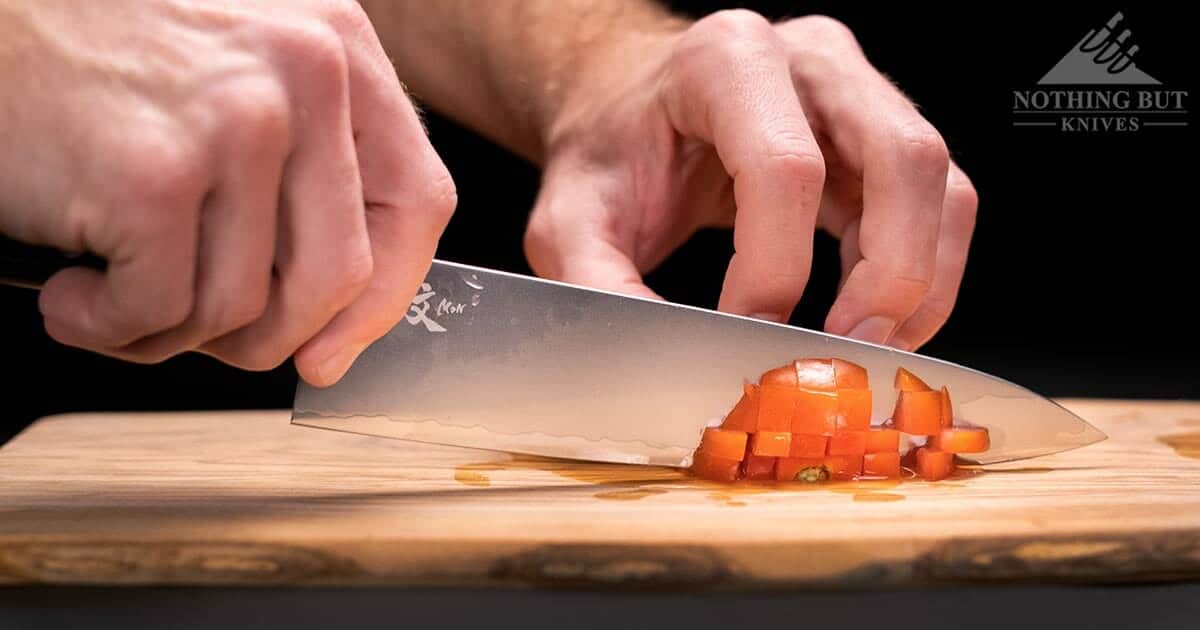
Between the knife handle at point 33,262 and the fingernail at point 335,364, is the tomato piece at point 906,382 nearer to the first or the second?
the fingernail at point 335,364

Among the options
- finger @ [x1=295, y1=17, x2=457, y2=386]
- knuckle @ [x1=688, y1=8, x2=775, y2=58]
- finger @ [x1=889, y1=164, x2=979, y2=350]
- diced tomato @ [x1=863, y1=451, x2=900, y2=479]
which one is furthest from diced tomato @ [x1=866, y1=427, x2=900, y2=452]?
finger @ [x1=295, y1=17, x2=457, y2=386]

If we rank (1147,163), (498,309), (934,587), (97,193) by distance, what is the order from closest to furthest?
(97,193) → (934,587) → (498,309) → (1147,163)

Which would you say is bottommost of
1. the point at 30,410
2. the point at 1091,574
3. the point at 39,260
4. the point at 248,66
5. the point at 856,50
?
the point at 30,410

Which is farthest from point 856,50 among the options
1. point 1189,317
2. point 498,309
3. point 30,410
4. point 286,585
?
point 30,410

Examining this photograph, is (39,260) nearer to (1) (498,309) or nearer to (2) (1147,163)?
(1) (498,309)

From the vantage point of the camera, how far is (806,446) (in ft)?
5.05

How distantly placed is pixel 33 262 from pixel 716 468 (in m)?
0.83

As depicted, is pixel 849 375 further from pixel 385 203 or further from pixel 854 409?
pixel 385 203

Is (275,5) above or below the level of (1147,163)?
below

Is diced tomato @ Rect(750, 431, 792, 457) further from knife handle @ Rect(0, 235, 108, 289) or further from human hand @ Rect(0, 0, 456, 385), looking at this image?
knife handle @ Rect(0, 235, 108, 289)

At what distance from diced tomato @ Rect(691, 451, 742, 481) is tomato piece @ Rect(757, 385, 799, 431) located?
0.20 feet

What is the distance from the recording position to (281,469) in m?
1.64

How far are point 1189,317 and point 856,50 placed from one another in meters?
1.51

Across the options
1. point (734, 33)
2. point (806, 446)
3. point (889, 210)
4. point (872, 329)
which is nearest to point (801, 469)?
point (806, 446)
